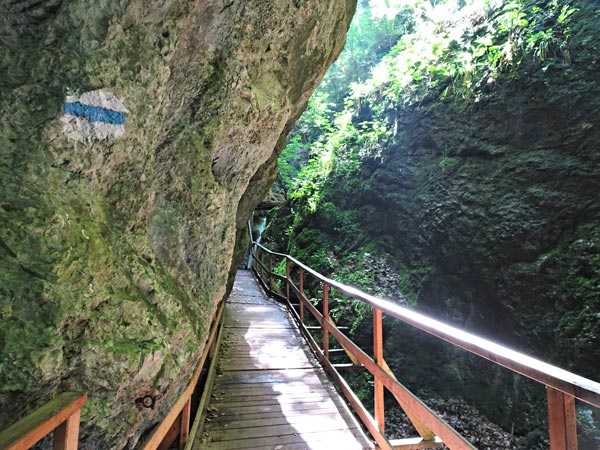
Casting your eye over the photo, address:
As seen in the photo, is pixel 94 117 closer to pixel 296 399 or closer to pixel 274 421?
pixel 274 421

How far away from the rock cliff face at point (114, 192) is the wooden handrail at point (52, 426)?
0.15m

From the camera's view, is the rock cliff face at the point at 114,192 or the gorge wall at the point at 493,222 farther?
the gorge wall at the point at 493,222

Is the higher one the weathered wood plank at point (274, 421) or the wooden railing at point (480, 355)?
the wooden railing at point (480, 355)

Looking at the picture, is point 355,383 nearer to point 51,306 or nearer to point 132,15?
point 51,306

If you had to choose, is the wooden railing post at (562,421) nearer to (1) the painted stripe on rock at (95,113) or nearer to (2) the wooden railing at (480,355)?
(2) the wooden railing at (480,355)

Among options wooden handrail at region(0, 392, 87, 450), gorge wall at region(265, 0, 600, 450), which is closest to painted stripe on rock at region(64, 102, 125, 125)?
wooden handrail at region(0, 392, 87, 450)

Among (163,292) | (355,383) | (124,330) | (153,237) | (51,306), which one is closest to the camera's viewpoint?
(51,306)

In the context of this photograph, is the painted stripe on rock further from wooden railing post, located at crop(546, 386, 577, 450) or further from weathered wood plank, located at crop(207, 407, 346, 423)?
weathered wood plank, located at crop(207, 407, 346, 423)

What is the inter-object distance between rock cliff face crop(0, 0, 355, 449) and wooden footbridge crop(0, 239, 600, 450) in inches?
10.1

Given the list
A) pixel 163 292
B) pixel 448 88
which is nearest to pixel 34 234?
pixel 163 292

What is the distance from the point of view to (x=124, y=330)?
67.2 inches

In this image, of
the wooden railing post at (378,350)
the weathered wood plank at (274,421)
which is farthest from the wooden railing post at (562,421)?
the weathered wood plank at (274,421)

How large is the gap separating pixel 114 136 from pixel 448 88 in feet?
25.8

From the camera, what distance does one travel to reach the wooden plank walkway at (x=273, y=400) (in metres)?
2.97
